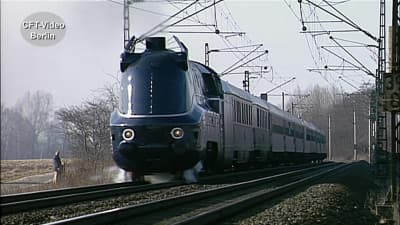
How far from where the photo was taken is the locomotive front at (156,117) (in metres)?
19.6

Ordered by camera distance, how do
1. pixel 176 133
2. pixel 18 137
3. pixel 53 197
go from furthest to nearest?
pixel 18 137 < pixel 176 133 < pixel 53 197

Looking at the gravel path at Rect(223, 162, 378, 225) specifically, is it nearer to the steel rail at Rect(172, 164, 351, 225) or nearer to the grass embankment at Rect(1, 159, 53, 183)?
the steel rail at Rect(172, 164, 351, 225)

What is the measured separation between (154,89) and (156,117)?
0.91 metres

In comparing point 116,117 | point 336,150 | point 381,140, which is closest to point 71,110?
point 381,140

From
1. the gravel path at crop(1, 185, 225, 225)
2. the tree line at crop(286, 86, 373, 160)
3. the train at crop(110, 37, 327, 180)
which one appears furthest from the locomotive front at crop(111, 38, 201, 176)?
the tree line at crop(286, 86, 373, 160)

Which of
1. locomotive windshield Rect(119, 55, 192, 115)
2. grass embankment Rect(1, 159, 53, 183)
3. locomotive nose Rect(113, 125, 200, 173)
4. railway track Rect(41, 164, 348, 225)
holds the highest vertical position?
locomotive windshield Rect(119, 55, 192, 115)

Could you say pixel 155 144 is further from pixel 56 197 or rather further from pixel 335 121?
pixel 335 121

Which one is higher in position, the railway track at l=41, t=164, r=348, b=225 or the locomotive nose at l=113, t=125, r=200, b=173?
the locomotive nose at l=113, t=125, r=200, b=173

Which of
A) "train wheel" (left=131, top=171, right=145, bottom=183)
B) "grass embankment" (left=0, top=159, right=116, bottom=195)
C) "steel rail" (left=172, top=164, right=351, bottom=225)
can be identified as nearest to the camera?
"steel rail" (left=172, top=164, right=351, bottom=225)

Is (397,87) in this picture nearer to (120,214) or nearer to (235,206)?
(235,206)

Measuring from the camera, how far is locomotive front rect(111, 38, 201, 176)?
19.6 m

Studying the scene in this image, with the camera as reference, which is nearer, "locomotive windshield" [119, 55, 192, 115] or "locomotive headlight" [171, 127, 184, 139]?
"locomotive headlight" [171, 127, 184, 139]

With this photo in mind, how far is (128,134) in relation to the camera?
19.7 meters

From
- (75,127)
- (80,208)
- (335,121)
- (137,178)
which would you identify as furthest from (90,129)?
(335,121)
